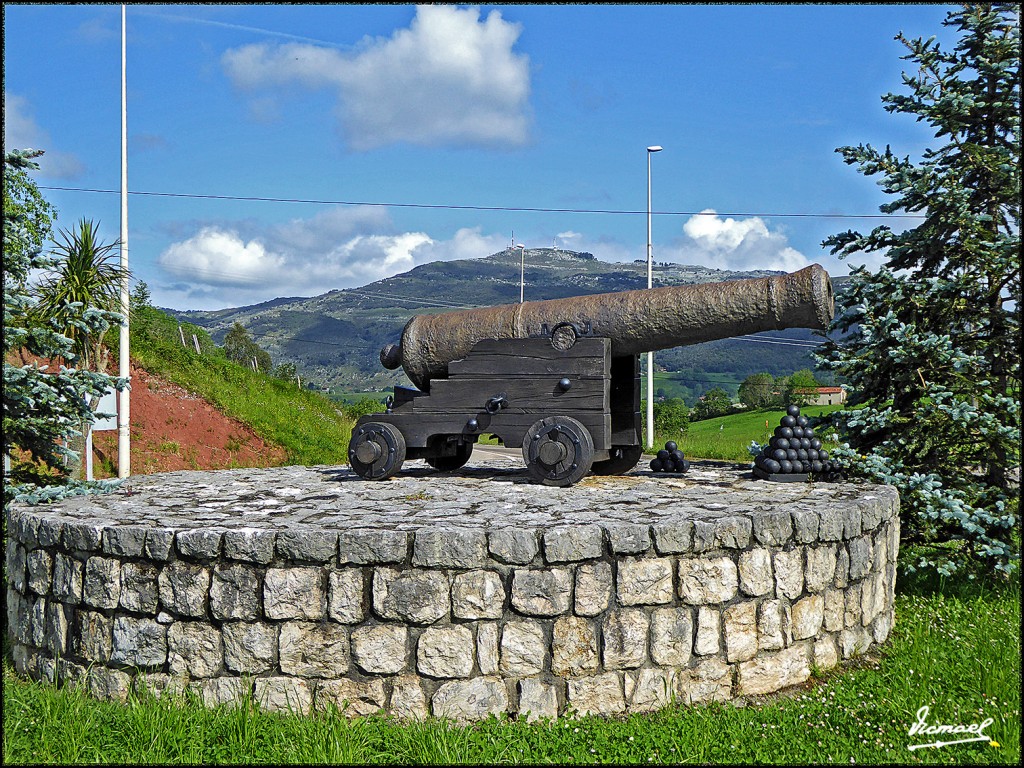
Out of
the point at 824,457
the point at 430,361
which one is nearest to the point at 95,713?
the point at 430,361

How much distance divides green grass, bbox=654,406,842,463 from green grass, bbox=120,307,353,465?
259 inches

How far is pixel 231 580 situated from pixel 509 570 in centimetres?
151

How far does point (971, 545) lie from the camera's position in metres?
7.34

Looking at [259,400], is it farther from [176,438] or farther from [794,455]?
[794,455]

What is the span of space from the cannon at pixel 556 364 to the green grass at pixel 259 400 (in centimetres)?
858

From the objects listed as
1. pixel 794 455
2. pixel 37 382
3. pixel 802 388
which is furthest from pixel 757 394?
pixel 37 382

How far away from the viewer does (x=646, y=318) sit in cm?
715

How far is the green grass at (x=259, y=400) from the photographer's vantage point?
17.7 metres

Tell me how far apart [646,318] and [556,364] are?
80cm

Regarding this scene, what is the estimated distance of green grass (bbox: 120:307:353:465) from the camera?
17722 mm

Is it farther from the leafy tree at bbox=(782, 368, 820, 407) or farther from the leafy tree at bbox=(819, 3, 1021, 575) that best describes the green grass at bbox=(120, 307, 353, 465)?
the leafy tree at bbox=(782, 368, 820, 407)

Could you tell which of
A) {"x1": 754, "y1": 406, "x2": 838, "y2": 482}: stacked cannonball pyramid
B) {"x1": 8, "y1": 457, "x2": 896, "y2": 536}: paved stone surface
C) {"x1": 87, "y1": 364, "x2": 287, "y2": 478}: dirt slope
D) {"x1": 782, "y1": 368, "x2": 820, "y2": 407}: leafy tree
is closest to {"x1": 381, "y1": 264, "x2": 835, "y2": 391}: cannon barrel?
{"x1": 754, "y1": 406, "x2": 838, "y2": 482}: stacked cannonball pyramid

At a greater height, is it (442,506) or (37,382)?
(37,382)

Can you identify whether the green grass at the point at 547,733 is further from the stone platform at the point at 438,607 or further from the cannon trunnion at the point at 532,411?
the cannon trunnion at the point at 532,411
